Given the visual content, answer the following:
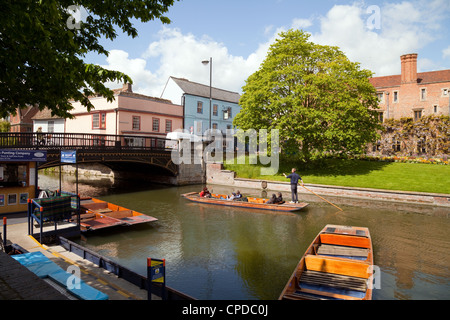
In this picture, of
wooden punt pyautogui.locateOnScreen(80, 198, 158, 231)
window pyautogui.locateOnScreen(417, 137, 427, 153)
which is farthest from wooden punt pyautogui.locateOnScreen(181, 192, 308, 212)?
window pyautogui.locateOnScreen(417, 137, 427, 153)

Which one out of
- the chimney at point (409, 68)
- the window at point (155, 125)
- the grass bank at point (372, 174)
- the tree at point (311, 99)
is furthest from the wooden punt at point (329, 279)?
the chimney at point (409, 68)

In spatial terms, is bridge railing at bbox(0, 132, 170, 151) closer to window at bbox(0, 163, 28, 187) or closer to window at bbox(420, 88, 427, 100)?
window at bbox(0, 163, 28, 187)

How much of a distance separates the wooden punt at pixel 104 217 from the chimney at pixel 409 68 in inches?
1906

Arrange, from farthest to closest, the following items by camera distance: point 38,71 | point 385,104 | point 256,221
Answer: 1. point 385,104
2. point 256,221
3. point 38,71

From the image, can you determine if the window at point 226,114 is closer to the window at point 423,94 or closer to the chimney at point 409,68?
the chimney at point 409,68

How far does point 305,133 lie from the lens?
29688 millimetres

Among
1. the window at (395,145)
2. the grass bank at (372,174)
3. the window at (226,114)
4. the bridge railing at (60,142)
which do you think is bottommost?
the grass bank at (372,174)

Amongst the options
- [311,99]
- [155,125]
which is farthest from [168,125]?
[311,99]

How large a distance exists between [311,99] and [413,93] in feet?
82.9

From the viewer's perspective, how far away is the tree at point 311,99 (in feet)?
95.4

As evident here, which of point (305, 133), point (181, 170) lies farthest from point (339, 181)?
point (181, 170)

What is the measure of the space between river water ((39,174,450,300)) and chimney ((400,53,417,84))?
32874 mm
